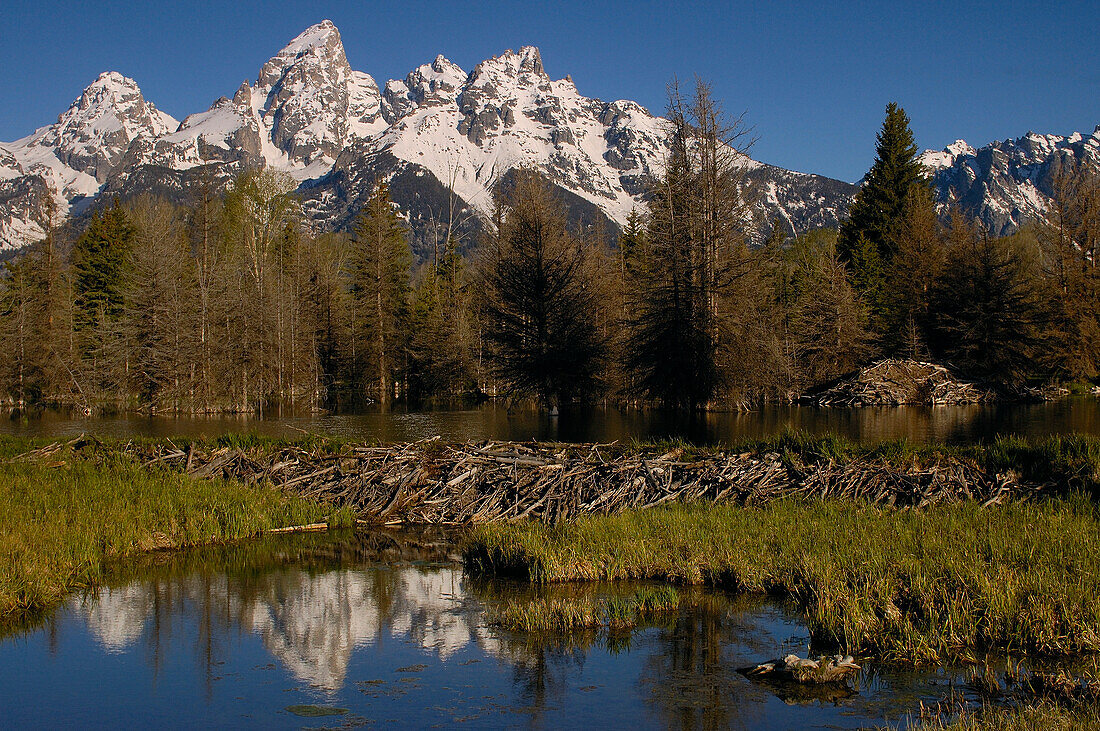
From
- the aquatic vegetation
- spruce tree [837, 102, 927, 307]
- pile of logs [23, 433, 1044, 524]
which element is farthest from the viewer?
spruce tree [837, 102, 927, 307]

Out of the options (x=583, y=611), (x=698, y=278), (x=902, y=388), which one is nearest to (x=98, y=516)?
(x=583, y=611)

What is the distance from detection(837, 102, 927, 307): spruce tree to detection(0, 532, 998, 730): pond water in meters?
61.8

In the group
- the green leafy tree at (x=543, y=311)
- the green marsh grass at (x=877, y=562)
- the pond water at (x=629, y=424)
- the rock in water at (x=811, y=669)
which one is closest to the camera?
the rock in water at (x=811, y=669)

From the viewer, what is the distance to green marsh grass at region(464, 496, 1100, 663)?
7.67 m

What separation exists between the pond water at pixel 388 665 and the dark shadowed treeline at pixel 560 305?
27.7 meters

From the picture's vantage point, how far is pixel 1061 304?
161ft

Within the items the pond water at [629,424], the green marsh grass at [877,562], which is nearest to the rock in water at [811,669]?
the green marsh grass at [877,562]

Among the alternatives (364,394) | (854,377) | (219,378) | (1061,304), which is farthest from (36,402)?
(1061,304)

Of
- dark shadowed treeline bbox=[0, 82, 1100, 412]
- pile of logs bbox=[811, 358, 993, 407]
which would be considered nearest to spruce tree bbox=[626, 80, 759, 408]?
dark shadowed treeline bbox=[0, 82, 1100, 412]

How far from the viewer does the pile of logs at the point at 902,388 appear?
46.5 m

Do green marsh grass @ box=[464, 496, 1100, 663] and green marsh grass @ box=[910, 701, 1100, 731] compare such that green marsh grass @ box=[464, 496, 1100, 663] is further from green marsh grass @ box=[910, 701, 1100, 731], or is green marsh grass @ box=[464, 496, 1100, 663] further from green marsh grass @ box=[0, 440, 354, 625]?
green marsh grass @ box=[0, 440, 354, 625]

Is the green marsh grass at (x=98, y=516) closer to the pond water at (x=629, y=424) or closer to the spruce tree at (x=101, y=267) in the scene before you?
the pond water at (x=629, y=424)

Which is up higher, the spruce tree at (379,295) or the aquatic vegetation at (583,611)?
the spruce tree at (379,295)

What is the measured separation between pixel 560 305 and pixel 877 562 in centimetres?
3420
